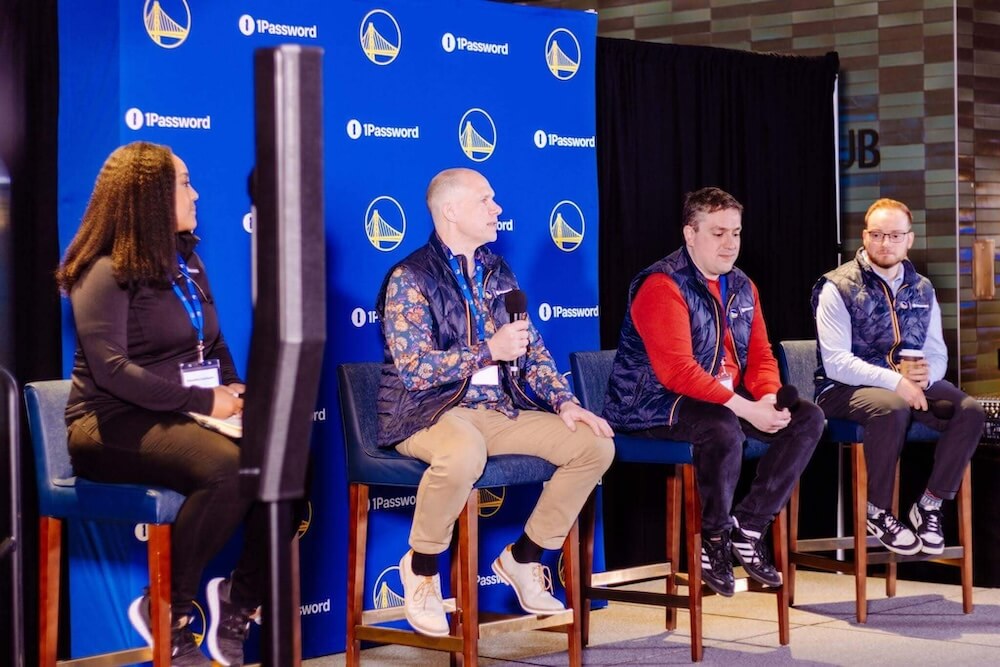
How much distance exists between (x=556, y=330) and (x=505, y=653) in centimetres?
110

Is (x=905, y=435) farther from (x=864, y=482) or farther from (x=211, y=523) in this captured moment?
(x=211, y=523)

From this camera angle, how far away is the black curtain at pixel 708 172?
16.2 feet

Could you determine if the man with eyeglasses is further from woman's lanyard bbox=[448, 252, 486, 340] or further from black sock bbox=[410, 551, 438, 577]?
black sock bbox=[410, 551, 438, 577]

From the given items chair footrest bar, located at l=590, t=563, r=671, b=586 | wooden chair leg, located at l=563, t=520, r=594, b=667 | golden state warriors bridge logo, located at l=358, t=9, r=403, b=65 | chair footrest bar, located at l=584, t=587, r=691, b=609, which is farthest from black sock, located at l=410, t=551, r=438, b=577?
golden state warriors bridge logo, located at l=358, t=9, r=403, b=65

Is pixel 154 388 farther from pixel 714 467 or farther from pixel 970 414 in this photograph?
pixel 970 414

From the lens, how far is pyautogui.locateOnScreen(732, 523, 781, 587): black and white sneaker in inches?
152

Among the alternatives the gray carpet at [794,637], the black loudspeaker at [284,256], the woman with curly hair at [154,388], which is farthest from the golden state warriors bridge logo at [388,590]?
the black loudspeaker at [284,256]

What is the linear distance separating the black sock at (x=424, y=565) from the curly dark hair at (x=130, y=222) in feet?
3.17

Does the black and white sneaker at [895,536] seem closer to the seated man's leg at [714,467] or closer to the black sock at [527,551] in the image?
the seated man's leg at [714,467]

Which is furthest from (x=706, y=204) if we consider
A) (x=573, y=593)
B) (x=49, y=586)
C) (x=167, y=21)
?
(x=49, y=586)

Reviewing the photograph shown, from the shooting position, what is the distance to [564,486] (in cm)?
344

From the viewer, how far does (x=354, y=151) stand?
12.6 feet

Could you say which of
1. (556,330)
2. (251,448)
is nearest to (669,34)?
(556,330)

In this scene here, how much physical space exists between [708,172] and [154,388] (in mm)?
2988
